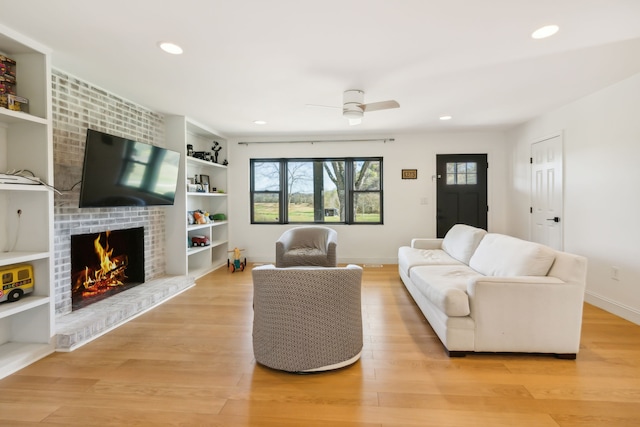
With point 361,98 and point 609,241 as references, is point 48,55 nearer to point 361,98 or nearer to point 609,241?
point 361,98

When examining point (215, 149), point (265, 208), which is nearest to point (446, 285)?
point (265, 208)

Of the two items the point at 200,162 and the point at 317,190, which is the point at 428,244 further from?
the point at 200,162

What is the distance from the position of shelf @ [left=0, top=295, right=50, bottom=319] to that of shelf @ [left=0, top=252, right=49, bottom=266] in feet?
0.98

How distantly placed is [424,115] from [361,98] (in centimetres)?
152

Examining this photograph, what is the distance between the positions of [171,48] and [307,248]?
3.05m

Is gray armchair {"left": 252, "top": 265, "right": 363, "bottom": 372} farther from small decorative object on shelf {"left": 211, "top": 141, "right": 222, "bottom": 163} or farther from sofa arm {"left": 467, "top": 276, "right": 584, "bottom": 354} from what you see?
small decorative object on shelf {"left": 211, "top": 141, "right": 222, "bottom": 163}

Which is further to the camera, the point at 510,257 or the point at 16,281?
the point at 510,257

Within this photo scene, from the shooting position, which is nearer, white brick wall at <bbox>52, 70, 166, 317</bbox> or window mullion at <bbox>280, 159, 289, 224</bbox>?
white brick wall at <bbox>52, 70, 166, 317</bbox>

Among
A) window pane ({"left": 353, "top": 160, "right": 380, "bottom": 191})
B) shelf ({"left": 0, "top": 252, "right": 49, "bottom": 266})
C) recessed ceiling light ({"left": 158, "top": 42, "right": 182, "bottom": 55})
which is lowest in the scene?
shelf ({"left": 0, "top": 252, "right": 49, "bottom": 266})

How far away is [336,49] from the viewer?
2428mm

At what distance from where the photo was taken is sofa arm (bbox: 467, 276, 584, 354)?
88.8 inches

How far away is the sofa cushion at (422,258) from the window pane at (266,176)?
2792 mm

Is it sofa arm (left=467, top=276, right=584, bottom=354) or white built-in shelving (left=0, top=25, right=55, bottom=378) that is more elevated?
white built-in shelving (left=0, top=25, right=55, bottom=378)

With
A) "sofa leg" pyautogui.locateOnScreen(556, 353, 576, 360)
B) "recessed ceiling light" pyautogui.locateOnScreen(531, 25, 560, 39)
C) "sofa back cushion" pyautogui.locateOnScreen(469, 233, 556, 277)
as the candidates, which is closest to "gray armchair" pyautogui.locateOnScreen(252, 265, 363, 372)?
"sofa back cushion" pyautogui.locateOnScreen(469, 233, 556, 277)
